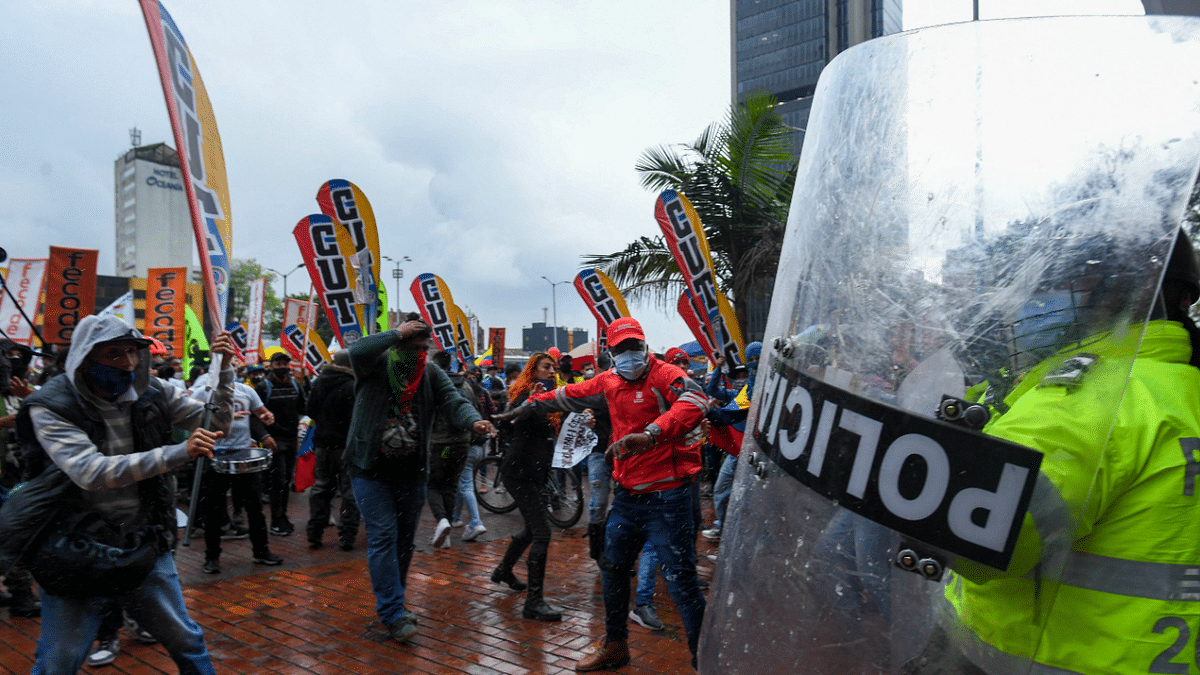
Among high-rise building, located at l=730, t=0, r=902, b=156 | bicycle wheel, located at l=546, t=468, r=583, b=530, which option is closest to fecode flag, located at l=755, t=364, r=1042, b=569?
high-rise building, located at l=730, t=0, r=902, b=156

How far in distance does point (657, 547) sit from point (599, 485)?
260 cm

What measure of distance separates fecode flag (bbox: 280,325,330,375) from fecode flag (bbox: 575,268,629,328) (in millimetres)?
4918

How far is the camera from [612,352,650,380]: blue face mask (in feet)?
13.9

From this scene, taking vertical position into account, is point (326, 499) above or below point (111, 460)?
below

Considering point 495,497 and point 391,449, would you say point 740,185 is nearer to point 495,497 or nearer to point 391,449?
point 495,497

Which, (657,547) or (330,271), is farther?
(330,271)

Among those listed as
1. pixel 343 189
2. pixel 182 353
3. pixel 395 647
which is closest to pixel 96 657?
pixel 395 647

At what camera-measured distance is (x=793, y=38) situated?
7.38m

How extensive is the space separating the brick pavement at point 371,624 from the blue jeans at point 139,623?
4.15 feet

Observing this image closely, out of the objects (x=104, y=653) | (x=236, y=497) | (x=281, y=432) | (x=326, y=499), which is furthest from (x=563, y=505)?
(x=104, y=653)

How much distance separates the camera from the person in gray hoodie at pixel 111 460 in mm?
2820

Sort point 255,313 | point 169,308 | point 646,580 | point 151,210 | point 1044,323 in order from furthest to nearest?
point 151,210 < point 255,313 < point 169,308 < point 646,580 < point 1044,323

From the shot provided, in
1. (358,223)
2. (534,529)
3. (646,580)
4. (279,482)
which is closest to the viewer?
(646,580)

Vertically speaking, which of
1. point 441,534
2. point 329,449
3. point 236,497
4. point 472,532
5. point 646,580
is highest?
point 329,449
